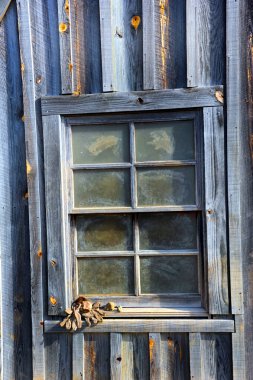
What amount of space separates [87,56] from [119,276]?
1.53 metres

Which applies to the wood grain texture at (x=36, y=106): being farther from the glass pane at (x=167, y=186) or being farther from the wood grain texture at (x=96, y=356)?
the glass pane at (x=167, y=186)

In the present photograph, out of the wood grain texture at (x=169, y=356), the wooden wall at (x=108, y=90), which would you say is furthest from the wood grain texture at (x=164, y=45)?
the wood grain texture at (x=169, y=356)

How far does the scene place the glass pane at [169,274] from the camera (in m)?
2.82

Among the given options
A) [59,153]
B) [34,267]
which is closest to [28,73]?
[59,153]

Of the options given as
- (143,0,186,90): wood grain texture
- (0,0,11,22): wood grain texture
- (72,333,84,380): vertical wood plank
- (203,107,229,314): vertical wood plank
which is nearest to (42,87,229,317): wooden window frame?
(203,107,229,314): vertical wood plank

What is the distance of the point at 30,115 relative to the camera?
112 inches

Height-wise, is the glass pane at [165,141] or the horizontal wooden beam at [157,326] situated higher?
the glass pane at [165,141]

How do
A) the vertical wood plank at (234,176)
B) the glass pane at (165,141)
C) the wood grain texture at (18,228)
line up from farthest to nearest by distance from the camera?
the wood grain texture at (18,228)
the glass pane at (165,141)
the vertical wood plank at (234,176)

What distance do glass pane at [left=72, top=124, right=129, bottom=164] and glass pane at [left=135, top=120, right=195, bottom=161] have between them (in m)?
0.10

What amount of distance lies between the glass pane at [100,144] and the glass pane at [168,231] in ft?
1.52

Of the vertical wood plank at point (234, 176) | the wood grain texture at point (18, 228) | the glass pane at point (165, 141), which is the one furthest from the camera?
the wood grain texture at point (18, 228)

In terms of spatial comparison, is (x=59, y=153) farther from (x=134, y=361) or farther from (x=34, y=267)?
(x=134, y=361)

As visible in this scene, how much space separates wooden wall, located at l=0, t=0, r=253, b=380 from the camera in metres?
2.71

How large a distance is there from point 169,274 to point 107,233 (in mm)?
512
